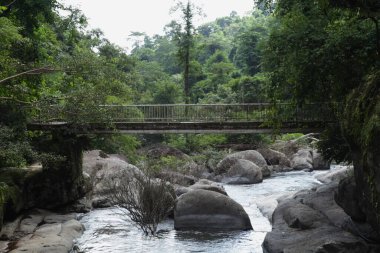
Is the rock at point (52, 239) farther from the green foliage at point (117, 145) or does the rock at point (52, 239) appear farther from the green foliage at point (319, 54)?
the green foliage at point (117, 145)

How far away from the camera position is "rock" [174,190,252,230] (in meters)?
14.4

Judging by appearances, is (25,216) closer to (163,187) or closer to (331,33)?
(163,187)

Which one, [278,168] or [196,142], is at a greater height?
[196,142]

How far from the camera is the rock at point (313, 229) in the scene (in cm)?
955

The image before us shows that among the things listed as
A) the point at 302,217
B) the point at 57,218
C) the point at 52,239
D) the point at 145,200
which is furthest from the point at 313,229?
the point at 57,218

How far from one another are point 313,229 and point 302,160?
890 inches

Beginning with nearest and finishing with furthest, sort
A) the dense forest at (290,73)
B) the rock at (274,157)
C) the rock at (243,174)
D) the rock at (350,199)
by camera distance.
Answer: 1. the dense forest at (290,73)
2. the rock at (350,199)
3. the rock at (243,174)
4. the rock at (274,157)

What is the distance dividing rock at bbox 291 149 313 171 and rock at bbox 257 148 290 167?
59 cm

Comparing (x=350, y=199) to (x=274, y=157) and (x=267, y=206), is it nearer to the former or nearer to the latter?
(x=267, y=206)

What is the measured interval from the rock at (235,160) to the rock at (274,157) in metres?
3.89

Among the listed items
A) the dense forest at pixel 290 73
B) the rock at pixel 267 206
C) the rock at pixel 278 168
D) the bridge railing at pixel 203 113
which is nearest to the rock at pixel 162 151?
the rock at pixel 278 168

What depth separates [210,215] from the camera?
1449 cm

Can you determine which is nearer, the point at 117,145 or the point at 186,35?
the point at 117,145

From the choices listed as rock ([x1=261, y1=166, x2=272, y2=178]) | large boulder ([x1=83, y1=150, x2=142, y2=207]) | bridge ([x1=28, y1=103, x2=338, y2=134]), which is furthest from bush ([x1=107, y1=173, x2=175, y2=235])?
rock ([x1=261, y1=166, x2=272, y2=178])
